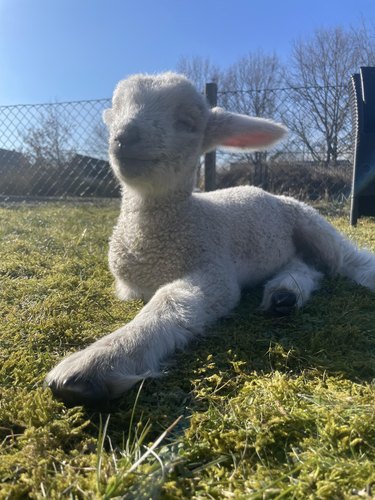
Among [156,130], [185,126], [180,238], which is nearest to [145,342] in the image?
[180,238]

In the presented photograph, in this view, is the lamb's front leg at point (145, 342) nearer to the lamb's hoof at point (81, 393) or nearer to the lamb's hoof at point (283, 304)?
the lamb's hoof at point (81, 393)

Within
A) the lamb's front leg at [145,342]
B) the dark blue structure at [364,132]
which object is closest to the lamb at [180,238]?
the lamb's front leg at [145,342]

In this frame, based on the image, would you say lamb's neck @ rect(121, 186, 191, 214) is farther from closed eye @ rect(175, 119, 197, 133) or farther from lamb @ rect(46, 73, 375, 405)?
closed eye @ rect(175, 119, 197, 133)

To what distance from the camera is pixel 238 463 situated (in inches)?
41.0

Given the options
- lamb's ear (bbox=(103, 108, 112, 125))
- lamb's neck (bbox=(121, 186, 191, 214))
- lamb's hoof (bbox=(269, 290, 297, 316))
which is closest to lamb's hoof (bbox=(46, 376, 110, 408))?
lamb's hoof (bbox=(269, 290, 297, 316))

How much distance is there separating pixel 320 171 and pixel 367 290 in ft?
22.3

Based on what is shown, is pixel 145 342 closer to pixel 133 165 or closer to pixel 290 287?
pixel 133 165

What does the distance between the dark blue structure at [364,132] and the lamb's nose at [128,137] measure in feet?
11.0

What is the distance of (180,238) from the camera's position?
2268 millimetres

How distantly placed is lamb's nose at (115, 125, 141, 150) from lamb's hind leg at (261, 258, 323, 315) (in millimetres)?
986

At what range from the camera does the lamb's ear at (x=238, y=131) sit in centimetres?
259

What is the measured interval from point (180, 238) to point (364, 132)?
131 inches

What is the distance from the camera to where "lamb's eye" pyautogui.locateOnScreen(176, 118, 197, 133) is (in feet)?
7.63

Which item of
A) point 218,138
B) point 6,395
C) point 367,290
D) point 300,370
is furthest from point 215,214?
point 6,395
